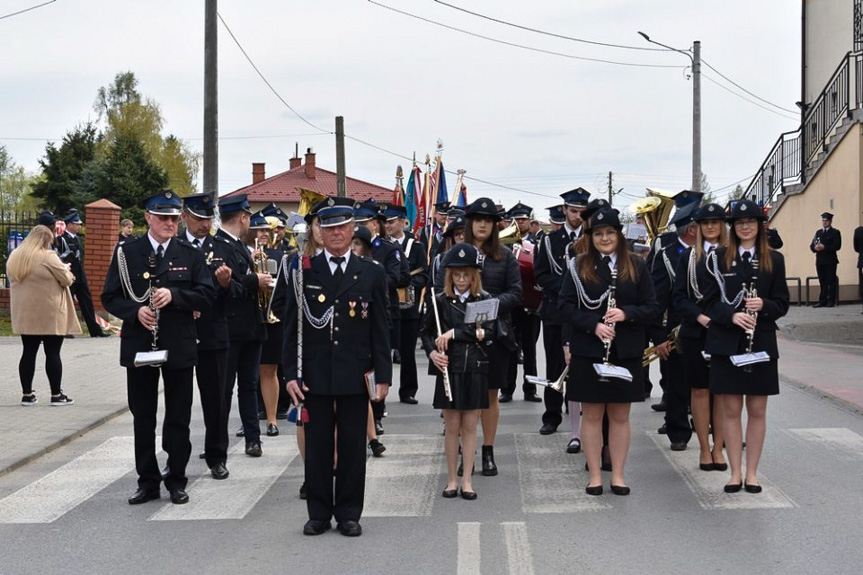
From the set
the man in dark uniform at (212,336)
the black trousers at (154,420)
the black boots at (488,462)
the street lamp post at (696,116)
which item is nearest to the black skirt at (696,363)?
the black boots at (488,462)

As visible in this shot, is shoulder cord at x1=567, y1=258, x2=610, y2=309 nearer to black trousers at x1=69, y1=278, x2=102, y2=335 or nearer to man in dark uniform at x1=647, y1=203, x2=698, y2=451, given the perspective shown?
man in dark uniform at x1=647, y1=203, x2=698, y2=451

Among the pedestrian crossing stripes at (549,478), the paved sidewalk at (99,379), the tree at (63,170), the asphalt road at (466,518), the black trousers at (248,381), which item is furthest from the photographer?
the tree at (63,170)

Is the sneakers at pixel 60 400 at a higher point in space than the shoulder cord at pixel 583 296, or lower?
lower

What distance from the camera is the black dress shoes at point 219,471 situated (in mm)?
8508

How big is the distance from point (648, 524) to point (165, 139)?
7376cm

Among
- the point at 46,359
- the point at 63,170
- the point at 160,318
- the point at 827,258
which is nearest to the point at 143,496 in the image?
the point at 160,318

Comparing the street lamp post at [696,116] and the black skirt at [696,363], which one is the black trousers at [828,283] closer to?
the street lamp post at [696,116]

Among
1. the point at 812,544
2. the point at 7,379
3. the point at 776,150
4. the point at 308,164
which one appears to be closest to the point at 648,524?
the point at 812,544

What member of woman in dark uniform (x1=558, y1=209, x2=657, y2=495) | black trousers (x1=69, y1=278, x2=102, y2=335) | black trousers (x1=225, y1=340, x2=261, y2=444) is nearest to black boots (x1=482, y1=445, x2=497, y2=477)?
woman in dark uniform (x1=558, y1=209, x2=657, y2=495)

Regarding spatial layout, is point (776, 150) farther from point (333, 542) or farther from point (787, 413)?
point (333, 542)

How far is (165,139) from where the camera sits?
76.8 m

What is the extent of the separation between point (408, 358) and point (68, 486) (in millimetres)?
4929

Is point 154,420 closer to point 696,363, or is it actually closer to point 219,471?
point 219,471

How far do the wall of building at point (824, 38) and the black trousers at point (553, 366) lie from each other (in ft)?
79.6
